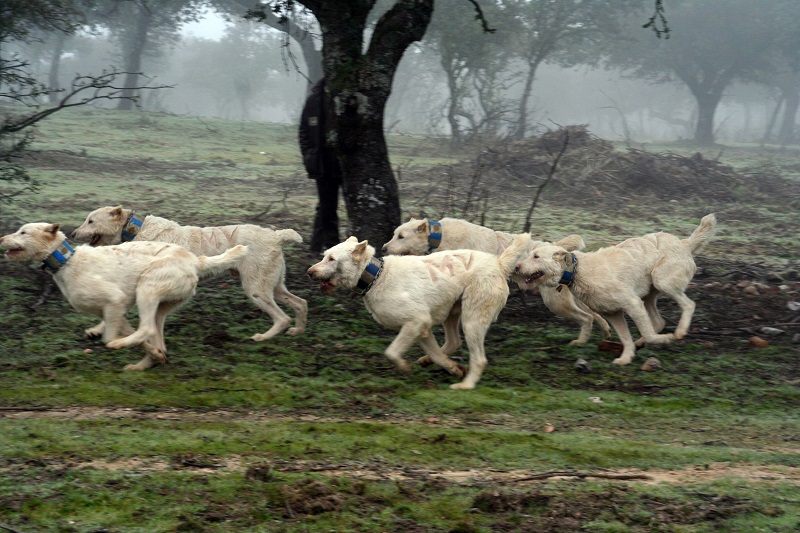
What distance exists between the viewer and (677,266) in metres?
9.92

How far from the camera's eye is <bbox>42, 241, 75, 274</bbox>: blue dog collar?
7988mm

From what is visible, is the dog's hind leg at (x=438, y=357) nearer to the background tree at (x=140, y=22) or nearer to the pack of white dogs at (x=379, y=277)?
the pack of white dogs at (x=379, y=277)

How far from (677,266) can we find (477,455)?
456cm

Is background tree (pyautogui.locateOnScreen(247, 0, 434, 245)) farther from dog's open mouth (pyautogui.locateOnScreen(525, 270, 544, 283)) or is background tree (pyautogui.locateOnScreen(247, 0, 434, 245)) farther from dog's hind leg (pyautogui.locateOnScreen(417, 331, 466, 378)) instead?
dog's hind leg (pyautogui.locateOnScreen(417, 331, 466, 378))

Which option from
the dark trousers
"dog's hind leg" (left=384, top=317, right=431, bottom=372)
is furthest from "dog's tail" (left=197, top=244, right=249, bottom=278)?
the dark trousers

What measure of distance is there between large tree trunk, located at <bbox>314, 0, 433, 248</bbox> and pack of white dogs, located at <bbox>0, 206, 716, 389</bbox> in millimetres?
1904

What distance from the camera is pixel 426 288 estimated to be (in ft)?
27.0

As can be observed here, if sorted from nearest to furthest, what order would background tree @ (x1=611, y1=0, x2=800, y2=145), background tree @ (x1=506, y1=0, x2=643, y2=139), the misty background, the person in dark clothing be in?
the person in dark clothing → the misty background → background tree @ (x1=506, y1=0, x2=643, y2=139) → background tree @ (x1=611, y1=0, x2=800, y2=145)

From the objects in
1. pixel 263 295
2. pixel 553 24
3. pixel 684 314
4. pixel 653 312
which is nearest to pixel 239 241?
pixel 263 295

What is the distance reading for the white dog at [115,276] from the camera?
798 centimetres

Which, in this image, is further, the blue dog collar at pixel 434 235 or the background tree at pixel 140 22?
the background tree at pixel 140 22

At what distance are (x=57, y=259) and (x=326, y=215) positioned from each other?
17.5 feet

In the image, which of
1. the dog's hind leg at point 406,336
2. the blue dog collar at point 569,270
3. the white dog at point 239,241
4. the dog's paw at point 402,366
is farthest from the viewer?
the white dog at point 239,241

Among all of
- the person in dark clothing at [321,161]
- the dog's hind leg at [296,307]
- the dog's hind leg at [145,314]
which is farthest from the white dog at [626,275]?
the person in dark clothing at [321,161]
